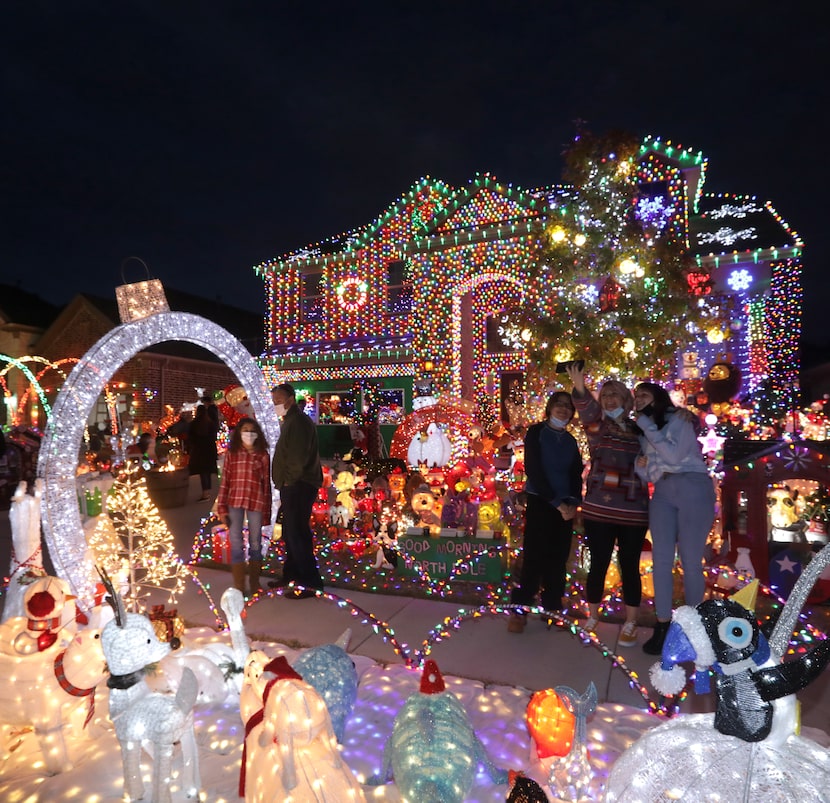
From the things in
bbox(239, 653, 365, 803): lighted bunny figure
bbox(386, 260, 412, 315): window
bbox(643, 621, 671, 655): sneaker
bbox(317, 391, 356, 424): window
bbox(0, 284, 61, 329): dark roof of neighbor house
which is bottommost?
bbox(643, 621, 671, 655): sneaker

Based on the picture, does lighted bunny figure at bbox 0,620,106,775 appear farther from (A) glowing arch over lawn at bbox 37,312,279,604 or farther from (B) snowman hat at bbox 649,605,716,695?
(B) snowman hat at bbox 649,605,716,695

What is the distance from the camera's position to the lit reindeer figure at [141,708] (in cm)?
212

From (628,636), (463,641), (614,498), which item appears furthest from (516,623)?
(614,498)

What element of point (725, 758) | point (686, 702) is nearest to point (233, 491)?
point (686, 702)

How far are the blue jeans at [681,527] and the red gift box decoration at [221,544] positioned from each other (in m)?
4.63

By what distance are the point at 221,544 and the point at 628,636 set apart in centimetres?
448

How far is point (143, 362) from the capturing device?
65.0 feet

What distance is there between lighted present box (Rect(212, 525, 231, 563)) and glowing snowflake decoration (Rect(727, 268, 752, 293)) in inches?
478

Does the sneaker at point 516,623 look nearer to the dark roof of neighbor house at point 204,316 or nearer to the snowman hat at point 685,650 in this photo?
the snowman hat at point 685,650

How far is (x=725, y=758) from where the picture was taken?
5.13 ft

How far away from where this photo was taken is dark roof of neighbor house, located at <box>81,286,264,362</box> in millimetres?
21516

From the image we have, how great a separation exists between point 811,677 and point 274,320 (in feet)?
59.4

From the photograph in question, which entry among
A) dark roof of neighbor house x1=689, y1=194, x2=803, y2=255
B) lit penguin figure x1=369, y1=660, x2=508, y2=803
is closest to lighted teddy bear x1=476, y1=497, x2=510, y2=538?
lit penguin figure x1=369, y1=660, x2=508, y2=803

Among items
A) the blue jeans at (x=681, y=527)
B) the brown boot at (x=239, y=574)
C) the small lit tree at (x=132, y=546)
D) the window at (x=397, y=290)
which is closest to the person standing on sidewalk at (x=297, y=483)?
the brown boot at (x=239, y=574)
